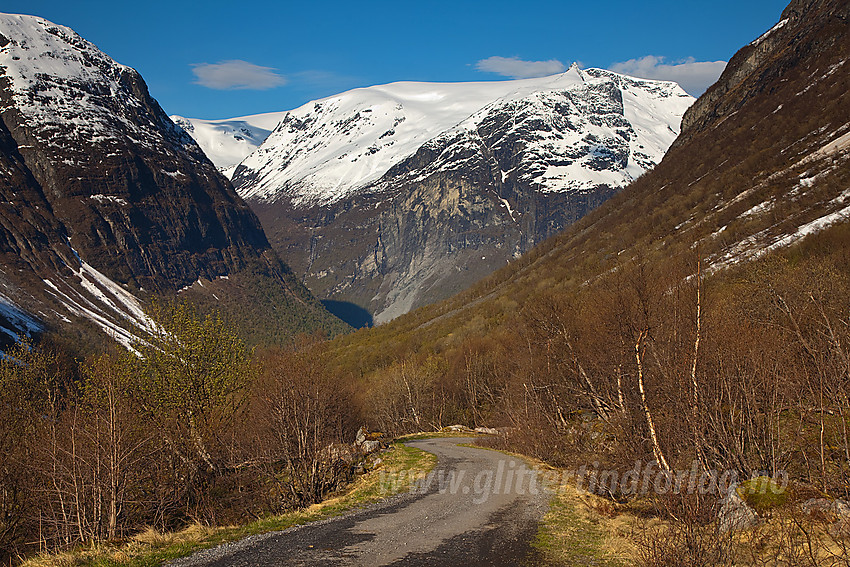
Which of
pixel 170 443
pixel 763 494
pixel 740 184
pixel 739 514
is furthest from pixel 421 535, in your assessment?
pixel 740 184

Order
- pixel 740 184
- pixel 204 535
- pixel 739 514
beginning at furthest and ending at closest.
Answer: pixel 740 184
pixel 204 535
pixel 739 514

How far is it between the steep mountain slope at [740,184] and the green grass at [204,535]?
52.1m

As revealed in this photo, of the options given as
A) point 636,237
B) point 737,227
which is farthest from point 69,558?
point 636,237

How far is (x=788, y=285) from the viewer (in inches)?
1427

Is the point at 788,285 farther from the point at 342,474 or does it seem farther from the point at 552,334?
the point at 342,474

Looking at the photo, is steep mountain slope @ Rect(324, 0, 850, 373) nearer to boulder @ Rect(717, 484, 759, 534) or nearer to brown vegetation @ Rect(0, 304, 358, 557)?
brown vegetation @ Rect(0, 304, 358, 557)

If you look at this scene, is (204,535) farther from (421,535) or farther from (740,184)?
(740,184)

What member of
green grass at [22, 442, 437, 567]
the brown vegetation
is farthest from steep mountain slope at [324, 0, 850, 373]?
green grass at [22, 442, 437, 567]

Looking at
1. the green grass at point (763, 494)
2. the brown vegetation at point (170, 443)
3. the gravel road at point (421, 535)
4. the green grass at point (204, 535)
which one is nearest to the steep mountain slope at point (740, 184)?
the brown vegetation at point (170, 443)

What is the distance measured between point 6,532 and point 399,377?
59.9 metres

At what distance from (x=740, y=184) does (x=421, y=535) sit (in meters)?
132

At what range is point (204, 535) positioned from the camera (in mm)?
15828

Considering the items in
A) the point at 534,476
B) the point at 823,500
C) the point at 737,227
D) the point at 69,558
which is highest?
the point at 737,227

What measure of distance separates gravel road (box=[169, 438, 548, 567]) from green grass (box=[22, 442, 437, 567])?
642mm
